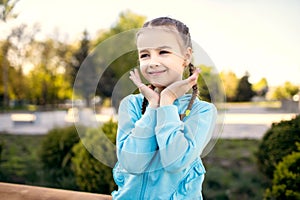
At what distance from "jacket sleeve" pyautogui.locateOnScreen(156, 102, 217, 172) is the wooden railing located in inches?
24.6

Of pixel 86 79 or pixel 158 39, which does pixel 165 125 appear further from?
pixel 86 79

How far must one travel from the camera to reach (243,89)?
806cm

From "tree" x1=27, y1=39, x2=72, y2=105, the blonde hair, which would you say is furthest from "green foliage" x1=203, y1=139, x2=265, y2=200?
"tree" x1=27, y1=39, x2=72, y2=105

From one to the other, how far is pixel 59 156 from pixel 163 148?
3.46 m

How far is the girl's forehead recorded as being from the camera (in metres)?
0.71

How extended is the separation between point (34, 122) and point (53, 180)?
6.67 metres

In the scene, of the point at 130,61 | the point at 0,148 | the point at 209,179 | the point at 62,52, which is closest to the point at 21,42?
the point at 62,52

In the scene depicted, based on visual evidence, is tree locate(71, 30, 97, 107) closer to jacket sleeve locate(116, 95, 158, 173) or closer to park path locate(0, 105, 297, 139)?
park path locate(0, 105, 297, 139)

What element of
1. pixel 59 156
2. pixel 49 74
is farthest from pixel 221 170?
pixel 49 74

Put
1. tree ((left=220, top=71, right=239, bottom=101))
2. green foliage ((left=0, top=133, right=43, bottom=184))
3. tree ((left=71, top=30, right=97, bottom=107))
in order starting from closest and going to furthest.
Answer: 1. tree ((left=71, top=30, right=97, bottom=107))
2. tree ((left=220, top=71, right=239, bottom=101))
3. green foliage ((left=0, top=133, right=43, bottom=184))

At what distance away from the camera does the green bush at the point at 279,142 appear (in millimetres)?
2891

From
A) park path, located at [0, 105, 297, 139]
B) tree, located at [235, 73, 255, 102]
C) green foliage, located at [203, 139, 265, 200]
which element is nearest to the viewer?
park path, located at [0, 105, 297, 139]

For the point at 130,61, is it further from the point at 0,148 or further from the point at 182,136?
the point at 0,148

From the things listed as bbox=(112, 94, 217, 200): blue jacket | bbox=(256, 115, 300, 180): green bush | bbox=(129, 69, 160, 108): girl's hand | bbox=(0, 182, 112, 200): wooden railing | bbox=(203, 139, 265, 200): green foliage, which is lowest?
bbox=(203, 139, 265, 200): green foliage
